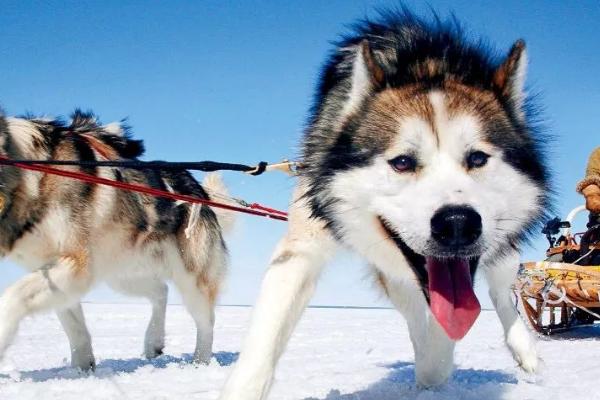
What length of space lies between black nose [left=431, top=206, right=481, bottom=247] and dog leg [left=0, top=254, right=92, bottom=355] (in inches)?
77.2

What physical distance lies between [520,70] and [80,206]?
7.07ft

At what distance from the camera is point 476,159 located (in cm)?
168

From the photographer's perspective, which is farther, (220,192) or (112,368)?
(220,192)

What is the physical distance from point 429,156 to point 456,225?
24cm

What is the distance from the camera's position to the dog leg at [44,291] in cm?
272

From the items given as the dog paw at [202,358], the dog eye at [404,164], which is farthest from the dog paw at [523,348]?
the dog paw at [202,358]

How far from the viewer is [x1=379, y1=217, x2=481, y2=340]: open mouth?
159cm

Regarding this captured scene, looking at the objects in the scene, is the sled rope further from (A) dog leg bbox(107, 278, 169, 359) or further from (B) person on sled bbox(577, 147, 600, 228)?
(B) person on sled bbox(577, 147, 600, 228)

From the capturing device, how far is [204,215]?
14.0 feet

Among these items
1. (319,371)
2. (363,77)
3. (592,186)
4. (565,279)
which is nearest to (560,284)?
(565,279)

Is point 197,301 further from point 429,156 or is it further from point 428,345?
point 429,156

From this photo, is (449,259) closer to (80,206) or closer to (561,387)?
(561,387)

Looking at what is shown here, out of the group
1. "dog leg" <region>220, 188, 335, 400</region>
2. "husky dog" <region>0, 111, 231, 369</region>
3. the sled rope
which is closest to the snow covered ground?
"husky dog" <region>0, 111, 231, 369</region>

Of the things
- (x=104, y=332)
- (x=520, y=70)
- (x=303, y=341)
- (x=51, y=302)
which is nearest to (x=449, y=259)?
(x=520, y=70)
